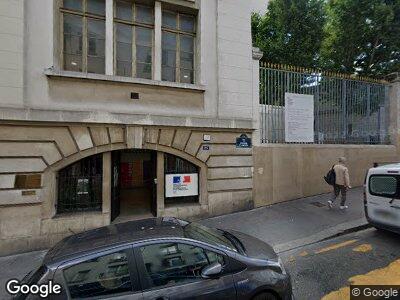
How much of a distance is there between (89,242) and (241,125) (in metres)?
5.93

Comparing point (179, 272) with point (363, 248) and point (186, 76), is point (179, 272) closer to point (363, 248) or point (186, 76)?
point (363, 248)

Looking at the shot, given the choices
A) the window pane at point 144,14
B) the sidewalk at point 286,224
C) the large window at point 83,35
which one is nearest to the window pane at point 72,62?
the large window at point 83,35

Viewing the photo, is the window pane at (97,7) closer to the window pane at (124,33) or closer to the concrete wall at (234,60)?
the window pane at (124,33)

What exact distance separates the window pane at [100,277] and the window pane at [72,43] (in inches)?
219

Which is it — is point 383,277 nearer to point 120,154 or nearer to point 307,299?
point 307,299

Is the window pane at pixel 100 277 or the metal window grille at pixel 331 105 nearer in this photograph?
the window pane at pixel 100 277

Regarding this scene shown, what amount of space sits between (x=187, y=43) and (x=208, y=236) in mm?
6280

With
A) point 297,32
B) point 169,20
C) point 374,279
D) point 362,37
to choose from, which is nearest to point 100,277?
point 374,279

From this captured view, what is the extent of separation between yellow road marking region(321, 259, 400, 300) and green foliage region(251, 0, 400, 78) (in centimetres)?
1011

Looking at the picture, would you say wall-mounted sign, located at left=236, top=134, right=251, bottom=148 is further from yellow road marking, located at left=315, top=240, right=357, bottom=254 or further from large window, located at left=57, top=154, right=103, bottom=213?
large window, located at left=57, top=154, right=103, bottom=213

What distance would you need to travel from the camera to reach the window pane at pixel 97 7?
713 cm

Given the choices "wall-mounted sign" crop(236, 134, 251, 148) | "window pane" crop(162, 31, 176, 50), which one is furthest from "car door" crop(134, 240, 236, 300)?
"window pane" crop(162, 31, 176, 50)

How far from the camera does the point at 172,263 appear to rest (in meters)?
3.03

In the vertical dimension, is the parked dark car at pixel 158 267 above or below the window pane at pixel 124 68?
below
